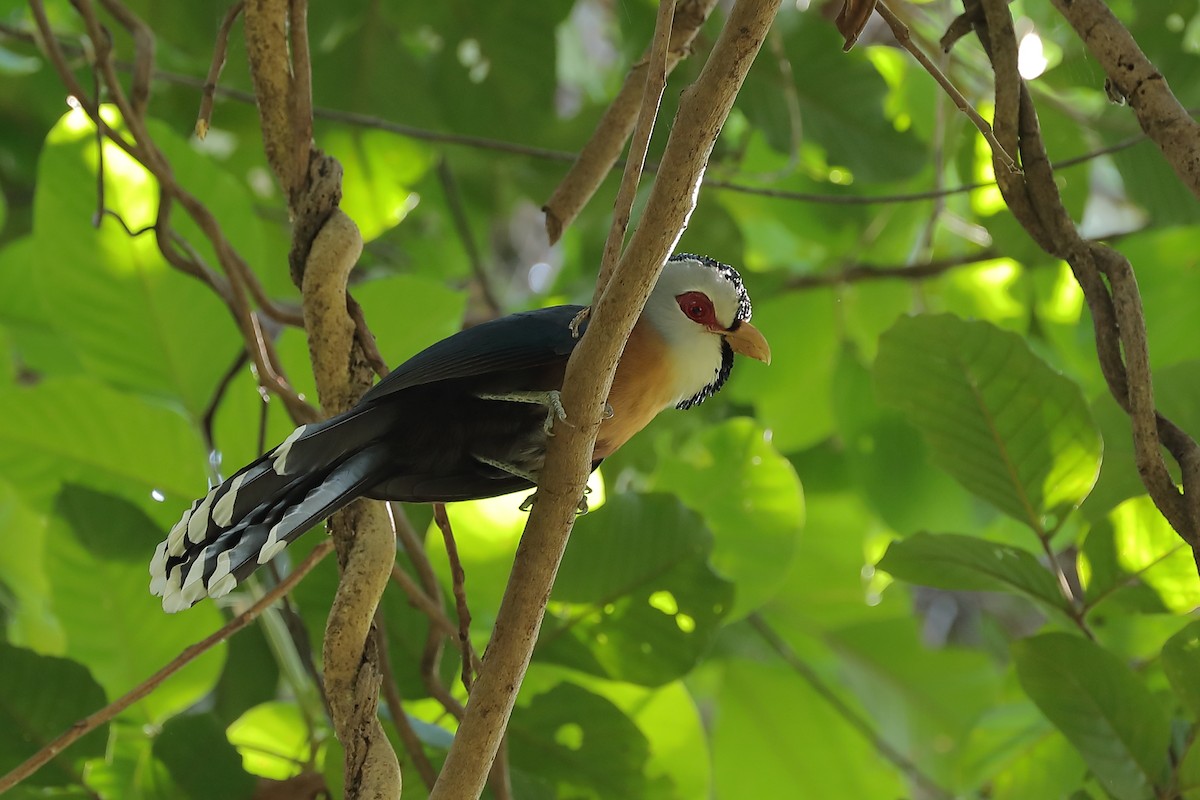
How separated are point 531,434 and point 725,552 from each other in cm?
65

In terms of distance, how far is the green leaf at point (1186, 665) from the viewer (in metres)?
1.44

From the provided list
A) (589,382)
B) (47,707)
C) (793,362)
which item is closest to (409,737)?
(47,707)

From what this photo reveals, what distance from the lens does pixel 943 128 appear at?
8.70ft

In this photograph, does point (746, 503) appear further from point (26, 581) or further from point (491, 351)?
point (26, 581)

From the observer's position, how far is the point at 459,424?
67.4 inches

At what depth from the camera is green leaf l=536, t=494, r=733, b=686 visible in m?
1.90

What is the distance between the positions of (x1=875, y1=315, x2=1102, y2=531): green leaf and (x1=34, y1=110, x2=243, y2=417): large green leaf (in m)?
1.19

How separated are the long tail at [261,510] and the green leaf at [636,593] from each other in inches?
19.6

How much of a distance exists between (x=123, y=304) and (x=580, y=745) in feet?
3.64

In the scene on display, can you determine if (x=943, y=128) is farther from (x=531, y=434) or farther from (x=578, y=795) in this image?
(x=578, y=795)

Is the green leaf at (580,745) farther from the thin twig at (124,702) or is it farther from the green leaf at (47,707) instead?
the green leaf at (47,707)

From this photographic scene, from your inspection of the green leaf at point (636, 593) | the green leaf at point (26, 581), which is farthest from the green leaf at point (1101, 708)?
the green leaf at point (26, 581)

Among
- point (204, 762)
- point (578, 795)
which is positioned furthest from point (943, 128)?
point (204, 762)

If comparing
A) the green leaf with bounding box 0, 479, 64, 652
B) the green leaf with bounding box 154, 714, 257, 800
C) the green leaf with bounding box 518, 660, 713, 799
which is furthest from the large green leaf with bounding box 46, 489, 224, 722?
the green leaf with bounding box 0, 479, 64, 652
